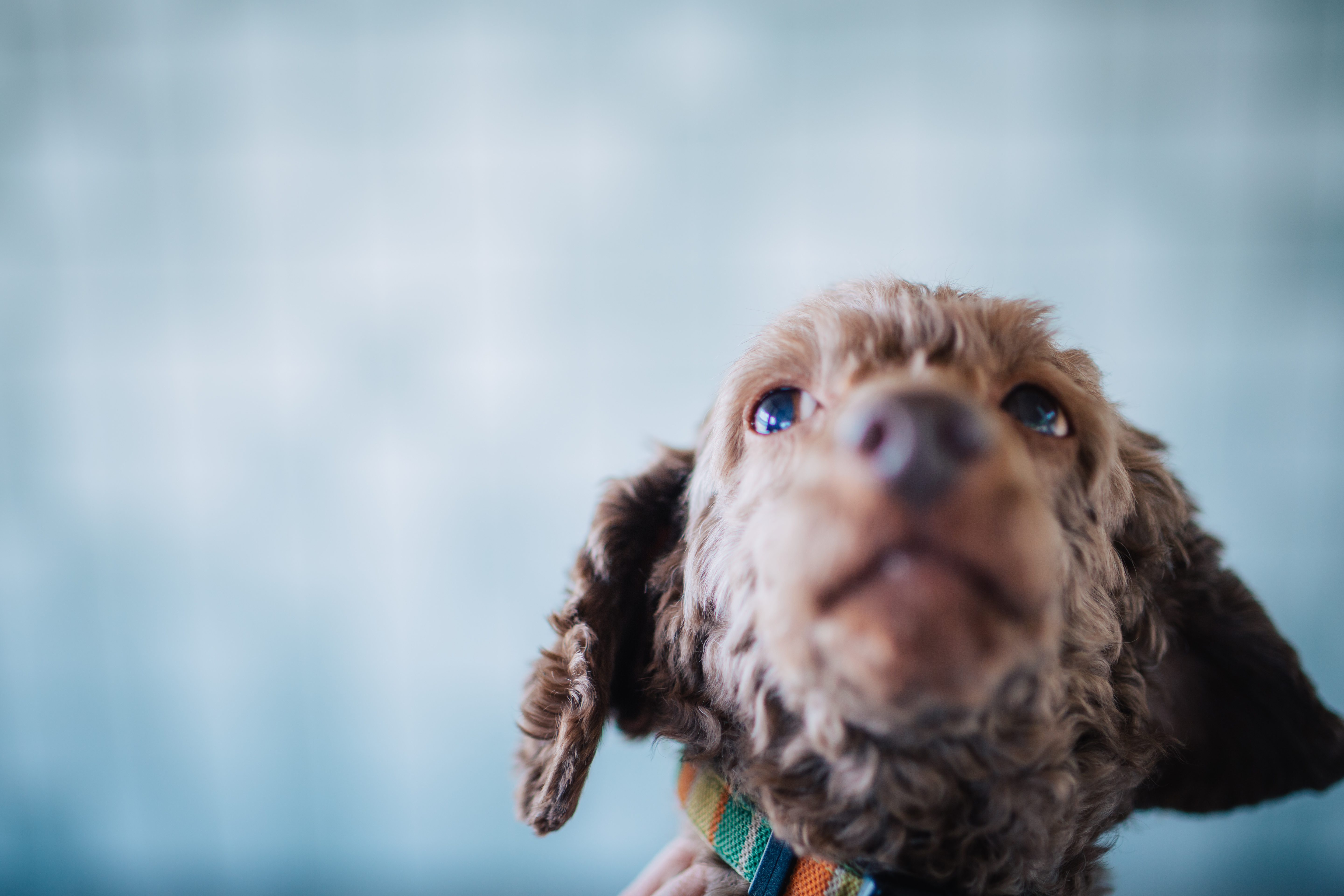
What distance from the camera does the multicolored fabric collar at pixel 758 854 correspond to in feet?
2.70

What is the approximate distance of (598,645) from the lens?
1019 mm

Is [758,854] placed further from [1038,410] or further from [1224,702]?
[1224,702]

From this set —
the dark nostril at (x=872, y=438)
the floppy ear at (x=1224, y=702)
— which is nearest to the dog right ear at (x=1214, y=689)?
the floppy ear at (x=1224, y=702)

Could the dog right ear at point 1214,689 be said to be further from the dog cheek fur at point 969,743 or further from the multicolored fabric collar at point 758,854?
the multicolored fabric collar at point 758,854

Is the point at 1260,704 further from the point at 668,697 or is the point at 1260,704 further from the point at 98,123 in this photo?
the point at 98,123

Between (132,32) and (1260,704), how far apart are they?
373 cm

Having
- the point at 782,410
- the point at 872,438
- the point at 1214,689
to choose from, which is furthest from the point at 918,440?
the point at 1214,689

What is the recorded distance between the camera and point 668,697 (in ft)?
3.24

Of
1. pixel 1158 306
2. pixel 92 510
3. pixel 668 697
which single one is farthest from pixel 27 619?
pixel 1158 306

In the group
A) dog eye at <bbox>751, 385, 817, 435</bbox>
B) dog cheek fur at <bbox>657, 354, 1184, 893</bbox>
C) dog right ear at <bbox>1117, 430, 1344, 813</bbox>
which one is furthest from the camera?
dog right ear at <bbox>1117, 430, 1344, 813</bbox>

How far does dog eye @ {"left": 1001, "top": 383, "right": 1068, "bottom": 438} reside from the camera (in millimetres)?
836

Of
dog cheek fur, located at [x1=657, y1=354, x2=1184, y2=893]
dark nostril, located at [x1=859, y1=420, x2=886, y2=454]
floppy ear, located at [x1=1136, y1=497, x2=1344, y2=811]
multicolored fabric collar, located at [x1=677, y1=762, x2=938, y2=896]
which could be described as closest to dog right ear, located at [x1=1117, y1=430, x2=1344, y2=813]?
floppy ear, located at [x1=1136, y1=497, x2=1344, y2=811]

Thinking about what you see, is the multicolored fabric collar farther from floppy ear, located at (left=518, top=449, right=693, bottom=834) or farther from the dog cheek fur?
floppy ear, located at (left=518, top=449, right=693, bottom=834)

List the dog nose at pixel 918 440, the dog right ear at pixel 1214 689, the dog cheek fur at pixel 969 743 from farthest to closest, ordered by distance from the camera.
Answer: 1. the dog right ear at pixel 1214 689
2. the dog cheek fur at pixel 969 743
3. the dog nose at pixel 918 440
